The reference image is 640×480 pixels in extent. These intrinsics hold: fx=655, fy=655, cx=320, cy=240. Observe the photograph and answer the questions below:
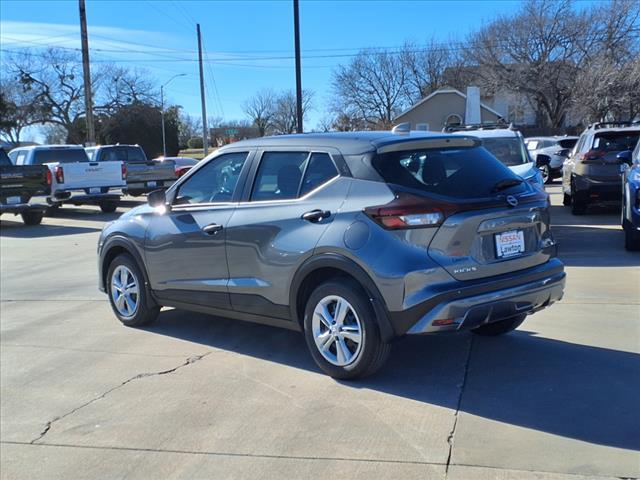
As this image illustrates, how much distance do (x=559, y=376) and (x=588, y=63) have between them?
41.0m

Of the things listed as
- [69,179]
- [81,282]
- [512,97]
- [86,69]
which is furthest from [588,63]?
[81,282]

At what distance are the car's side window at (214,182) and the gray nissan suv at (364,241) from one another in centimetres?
1

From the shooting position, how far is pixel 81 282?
9.39 m

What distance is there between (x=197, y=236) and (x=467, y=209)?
2.46 metres

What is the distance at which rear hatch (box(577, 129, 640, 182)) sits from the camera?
1265 centimetres

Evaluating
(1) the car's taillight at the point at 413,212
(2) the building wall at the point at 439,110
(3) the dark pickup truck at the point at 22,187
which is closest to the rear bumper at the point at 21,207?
(3) the dark pickup truck at the point at 22,187

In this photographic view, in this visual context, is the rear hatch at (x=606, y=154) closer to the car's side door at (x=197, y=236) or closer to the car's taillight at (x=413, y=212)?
the car's side door at (x=197, y=236)

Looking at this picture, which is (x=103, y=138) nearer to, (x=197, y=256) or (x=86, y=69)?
(x=86, y=69)

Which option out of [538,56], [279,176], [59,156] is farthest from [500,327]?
[538,56]

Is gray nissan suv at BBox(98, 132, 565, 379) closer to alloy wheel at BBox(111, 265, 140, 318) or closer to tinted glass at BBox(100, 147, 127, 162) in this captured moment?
alloy wheel at BBox(111, 265, 140, 318)

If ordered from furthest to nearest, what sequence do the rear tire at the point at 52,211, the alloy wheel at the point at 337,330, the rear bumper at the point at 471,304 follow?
the rear tire at the point at 52,211, the alloy wheel at the point at 337,330, the rear bumper at the point at 471,304

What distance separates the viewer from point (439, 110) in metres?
49.9

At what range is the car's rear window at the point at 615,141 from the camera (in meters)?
12.9

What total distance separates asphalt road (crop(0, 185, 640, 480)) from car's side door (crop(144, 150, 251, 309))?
54 cm
